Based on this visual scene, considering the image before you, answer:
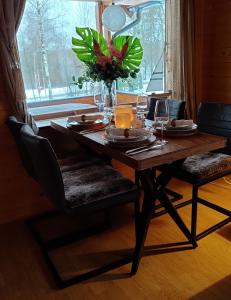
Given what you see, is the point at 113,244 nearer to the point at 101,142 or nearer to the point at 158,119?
the point at 101,142

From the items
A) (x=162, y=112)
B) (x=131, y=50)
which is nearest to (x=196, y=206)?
(x=162, y=112)

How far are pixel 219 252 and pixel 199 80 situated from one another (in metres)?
1.95

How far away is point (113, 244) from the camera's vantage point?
2025 mm

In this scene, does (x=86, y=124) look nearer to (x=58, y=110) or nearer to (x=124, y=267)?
(x=58, y=110)

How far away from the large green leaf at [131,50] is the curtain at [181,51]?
56cm

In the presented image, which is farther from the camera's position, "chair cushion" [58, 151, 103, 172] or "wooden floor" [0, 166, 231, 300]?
"chair cushion" [58, 151, 103, 172]

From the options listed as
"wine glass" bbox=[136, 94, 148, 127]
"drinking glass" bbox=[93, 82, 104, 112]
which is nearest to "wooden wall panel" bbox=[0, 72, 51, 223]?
"drinking glass" bbox=[93, 82, 104, 112]

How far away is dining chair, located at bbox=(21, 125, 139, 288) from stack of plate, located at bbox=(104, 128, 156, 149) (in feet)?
0.98

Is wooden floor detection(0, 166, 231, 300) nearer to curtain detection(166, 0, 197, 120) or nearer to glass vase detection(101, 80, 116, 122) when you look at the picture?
glass vase detection(101, 80, 116, 122)

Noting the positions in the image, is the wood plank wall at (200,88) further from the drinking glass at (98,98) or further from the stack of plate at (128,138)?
the stack of plate at (128,138)

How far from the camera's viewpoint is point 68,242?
206cm

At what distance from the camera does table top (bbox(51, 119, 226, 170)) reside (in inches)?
55.2

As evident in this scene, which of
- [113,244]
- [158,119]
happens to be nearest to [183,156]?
[158,119]

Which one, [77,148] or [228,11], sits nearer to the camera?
[77,148]
